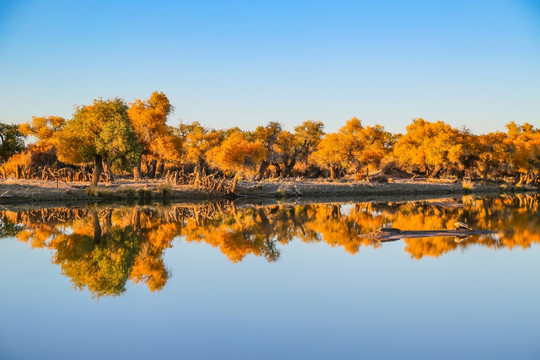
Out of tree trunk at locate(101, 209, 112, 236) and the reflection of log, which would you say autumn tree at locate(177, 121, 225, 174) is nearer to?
tree trunk at locate(101, 209, 112, 236)

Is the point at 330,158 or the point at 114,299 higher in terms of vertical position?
the point at 330,158

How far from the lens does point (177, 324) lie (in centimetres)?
852

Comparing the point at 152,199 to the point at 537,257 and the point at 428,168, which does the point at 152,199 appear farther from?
the point at 428,168

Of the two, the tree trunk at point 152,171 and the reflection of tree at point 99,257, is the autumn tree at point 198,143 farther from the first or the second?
the reflection of tree at point 99,257

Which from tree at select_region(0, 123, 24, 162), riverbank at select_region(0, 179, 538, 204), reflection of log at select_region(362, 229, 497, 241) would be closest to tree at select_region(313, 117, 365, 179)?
riverbank at select_region(0, 179, 538, 204)

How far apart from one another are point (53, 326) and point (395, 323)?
5897mm

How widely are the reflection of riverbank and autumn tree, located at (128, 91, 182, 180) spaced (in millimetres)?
13533

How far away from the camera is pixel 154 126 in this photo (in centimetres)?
4256

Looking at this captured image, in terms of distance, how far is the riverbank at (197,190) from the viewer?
3462 centimetres

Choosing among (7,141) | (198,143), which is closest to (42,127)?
(7,141)

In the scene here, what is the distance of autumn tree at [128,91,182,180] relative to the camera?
41969mm

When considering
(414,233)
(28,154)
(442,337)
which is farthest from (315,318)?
(28,154)

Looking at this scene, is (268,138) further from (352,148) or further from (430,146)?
(430,146)

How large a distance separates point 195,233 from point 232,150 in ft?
88.5
